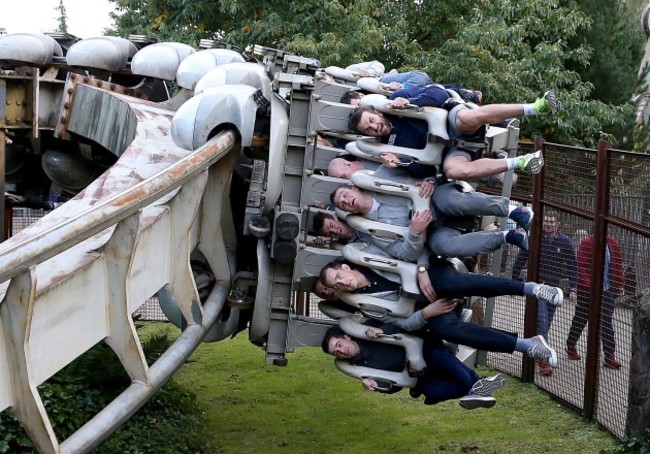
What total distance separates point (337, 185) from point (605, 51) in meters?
19.3

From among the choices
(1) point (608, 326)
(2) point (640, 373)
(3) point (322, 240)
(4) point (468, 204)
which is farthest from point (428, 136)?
(1) point (608, 326)

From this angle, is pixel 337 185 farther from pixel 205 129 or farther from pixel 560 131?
pixel 560 131

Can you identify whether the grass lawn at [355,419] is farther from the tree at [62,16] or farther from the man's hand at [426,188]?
the tree at [62,16]

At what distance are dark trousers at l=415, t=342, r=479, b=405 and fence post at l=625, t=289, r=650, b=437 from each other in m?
1.59

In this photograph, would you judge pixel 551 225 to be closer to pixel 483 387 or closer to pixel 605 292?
pixel 605 292

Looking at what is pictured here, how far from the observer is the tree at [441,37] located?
19.1 m

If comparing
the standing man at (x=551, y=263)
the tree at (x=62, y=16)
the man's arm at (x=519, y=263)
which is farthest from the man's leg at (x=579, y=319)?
the tree at (x=62, y=16)

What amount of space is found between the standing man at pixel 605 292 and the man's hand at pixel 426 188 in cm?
323

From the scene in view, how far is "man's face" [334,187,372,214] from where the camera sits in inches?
302

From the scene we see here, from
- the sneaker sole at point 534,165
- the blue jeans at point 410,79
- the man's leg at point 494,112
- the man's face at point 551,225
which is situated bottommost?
the man's face at point 551,225

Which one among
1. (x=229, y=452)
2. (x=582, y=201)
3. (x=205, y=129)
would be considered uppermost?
(x=205, y=129)

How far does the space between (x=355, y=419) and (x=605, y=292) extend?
2.75 metres

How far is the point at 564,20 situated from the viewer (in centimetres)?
2083

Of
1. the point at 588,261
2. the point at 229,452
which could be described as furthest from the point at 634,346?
the point at 229,452
